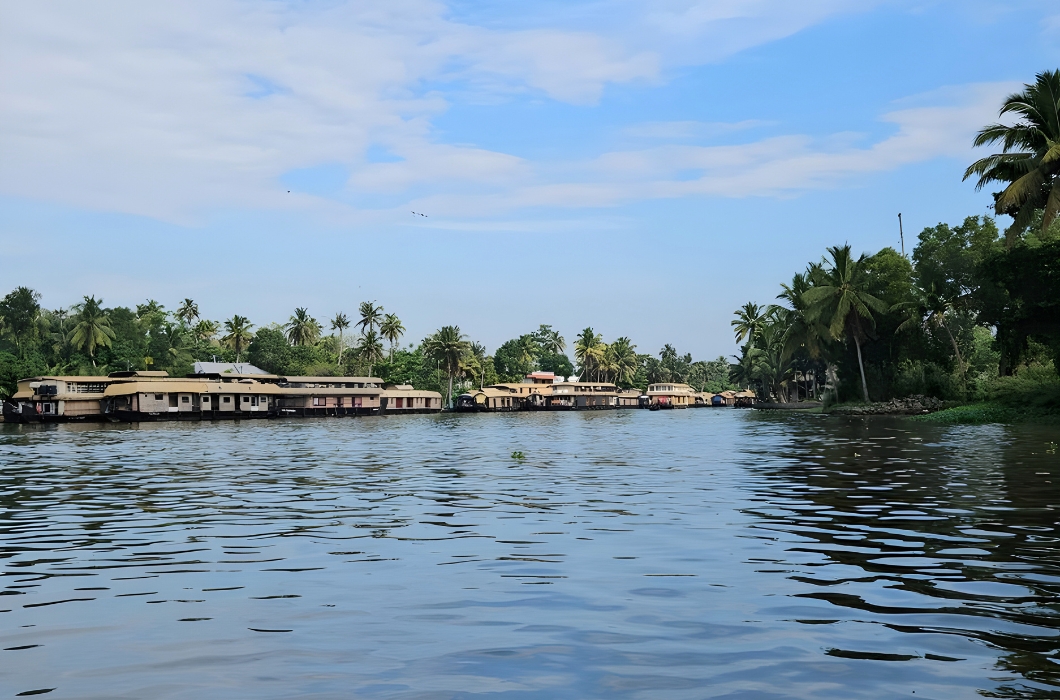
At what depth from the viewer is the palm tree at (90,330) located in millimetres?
102438

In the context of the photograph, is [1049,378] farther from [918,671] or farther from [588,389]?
[588,389]

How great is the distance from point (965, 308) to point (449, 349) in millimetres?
80938

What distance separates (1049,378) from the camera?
48.2 metres

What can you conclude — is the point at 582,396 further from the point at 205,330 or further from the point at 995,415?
the point at 995,415

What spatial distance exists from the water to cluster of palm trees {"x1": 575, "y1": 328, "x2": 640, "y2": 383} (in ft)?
498

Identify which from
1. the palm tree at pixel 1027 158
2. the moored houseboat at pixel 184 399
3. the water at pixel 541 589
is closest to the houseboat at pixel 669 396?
the moored houseboat at pixel 184 399

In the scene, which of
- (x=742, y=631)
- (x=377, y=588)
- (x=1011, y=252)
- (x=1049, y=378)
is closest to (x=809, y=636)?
(x=742, y=631)

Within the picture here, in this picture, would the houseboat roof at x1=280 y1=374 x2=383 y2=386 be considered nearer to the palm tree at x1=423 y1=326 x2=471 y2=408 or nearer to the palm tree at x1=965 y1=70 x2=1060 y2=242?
the palm tree at x1=423 y1=326 x2=471 y2=408

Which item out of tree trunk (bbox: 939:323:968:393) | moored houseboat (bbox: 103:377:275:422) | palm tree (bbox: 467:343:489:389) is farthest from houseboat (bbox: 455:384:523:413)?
tree trunk (bbox: 939:323:968:393)

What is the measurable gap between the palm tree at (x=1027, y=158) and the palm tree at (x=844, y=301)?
2715cm

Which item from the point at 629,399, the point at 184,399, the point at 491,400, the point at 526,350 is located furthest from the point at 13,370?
the point at 629,399

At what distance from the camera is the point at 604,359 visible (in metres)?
174

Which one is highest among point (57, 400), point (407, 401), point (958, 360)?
point (958, 360)

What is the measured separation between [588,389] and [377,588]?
142 m
